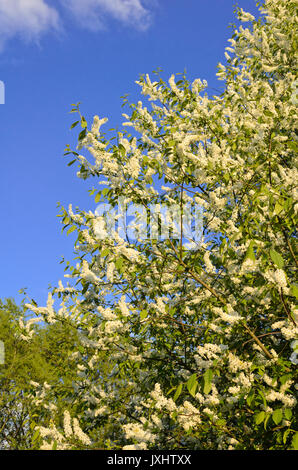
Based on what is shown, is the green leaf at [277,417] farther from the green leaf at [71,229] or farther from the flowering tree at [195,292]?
the green leaf at [71,229]

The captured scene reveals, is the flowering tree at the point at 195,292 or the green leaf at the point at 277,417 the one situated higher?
the flowering tree at the point at 195,292

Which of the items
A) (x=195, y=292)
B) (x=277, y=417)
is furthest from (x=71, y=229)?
(x=277, y=417)

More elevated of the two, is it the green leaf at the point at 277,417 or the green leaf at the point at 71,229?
the green leaf at the point at 71,229

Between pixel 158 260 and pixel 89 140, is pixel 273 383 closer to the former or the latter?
pixel 158 260

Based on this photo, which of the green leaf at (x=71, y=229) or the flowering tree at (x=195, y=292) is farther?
the green leaf at (x=71, y=229)

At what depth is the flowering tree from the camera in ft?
11.3

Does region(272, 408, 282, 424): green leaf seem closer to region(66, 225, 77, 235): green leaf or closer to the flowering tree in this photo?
the flowering tree

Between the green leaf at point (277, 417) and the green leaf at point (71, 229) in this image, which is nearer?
the green leaf at point (277, 417)

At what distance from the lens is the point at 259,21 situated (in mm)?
7965

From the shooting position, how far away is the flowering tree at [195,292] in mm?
3449

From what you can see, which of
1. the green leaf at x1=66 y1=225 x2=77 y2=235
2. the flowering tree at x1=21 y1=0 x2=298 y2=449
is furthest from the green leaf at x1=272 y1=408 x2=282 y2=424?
the green leaf at x1=66 y1=225 x2=77 y2=235

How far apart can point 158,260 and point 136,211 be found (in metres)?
0.73

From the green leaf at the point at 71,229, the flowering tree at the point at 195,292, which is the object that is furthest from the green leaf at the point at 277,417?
the green leaf at the point at 71,229
